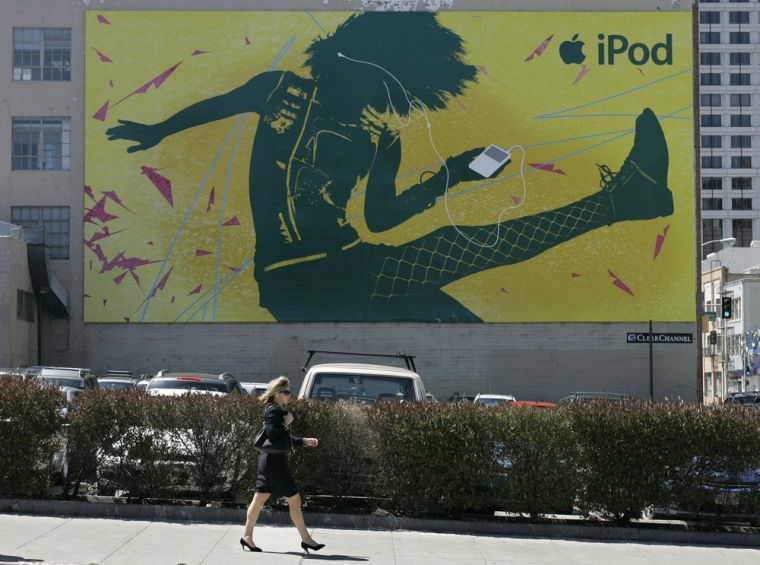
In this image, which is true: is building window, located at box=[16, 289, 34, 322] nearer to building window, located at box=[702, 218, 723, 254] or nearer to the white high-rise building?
the white high-rise building

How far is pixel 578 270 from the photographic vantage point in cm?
4694

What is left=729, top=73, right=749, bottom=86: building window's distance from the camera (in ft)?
376

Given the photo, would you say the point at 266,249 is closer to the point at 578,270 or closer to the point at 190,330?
the point at 190,330

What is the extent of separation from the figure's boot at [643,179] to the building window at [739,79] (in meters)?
72.7

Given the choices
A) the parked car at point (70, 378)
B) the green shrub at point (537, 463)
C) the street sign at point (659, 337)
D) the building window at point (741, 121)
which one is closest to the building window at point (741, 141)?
the building window at point (741, 121)

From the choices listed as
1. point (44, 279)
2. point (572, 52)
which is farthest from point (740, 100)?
point (44, 279)

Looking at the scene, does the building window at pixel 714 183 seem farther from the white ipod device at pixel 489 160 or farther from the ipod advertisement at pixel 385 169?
the white ipod device at pixel 489 160

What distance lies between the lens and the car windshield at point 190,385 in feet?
72.4

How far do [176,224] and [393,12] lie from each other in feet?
A: 44.4

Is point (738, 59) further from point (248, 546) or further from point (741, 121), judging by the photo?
point (248, 546)

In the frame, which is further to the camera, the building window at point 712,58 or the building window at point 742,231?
the building window at point 742,231

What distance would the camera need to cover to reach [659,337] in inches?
1857

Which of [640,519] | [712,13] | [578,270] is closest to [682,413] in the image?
[640,519]

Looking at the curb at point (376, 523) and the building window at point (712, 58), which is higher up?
the building window at point (712, 58)
